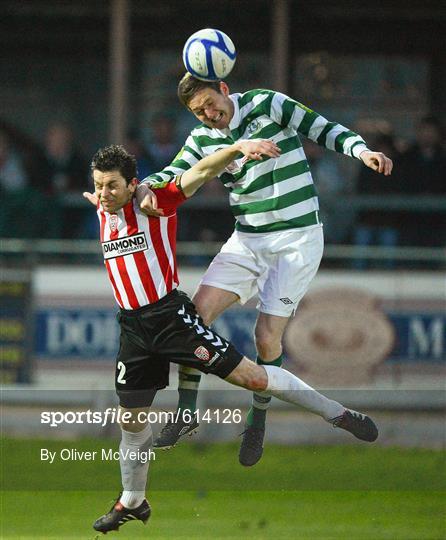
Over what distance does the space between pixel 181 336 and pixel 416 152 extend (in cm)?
628

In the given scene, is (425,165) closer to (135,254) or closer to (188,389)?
(188,389)

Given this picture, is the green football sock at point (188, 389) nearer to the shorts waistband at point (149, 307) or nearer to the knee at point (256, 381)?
the knee at point (256, 381)

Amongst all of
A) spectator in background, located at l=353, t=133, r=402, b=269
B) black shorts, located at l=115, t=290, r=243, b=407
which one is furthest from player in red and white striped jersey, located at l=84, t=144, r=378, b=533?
spectator in background, located at l=353, t=133, r=402, b=269

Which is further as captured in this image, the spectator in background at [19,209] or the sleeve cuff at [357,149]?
the spectator in background at [19,209]

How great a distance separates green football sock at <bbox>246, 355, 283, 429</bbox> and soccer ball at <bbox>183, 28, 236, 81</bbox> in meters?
1.58

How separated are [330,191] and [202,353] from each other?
6005 millimetres

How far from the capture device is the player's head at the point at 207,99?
7145 mm

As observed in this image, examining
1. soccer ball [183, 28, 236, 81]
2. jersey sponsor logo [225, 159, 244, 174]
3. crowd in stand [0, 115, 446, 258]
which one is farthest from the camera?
crowd in stand [0, 115, 446, 258]

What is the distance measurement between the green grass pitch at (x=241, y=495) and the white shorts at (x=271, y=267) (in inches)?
42.0

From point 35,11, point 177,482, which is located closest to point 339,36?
point 35,11

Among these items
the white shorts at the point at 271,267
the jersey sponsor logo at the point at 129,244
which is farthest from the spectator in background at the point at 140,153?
the jersey sponsor logo at the point at 129,244

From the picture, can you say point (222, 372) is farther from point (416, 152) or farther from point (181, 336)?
point (416, 152)

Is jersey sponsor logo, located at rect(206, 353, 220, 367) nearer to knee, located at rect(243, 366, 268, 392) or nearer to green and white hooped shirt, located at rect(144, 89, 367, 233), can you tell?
knee, located at rect(243, 366, 268, 392)

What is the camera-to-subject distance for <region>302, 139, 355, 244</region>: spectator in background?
503 inches
